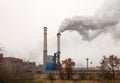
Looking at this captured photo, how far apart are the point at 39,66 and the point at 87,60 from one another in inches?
553

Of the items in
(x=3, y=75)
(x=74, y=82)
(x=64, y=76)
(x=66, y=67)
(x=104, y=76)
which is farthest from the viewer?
(x=66, y=67)

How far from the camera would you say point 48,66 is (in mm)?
59438

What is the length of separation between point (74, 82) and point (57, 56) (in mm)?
17740

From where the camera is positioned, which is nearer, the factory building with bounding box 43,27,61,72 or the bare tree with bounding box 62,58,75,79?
the bare tree with bounding box 62,58,75,79

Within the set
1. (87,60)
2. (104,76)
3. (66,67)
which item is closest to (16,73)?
(104,76)

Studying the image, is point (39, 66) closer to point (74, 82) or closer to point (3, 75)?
point (74, 82)

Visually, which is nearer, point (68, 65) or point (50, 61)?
point (68, 65)

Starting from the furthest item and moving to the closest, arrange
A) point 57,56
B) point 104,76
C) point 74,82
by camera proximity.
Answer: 1. point 57,56
2. point 104,76
3. point 74,82

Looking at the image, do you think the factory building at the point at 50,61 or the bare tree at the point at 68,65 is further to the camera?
the factory building at the point at 50,61

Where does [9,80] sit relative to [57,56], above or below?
below

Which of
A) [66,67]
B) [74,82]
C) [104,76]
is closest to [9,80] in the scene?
[74,82]

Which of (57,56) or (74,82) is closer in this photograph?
(74,82)

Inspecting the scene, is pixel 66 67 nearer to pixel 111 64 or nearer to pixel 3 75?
pixel 111 64

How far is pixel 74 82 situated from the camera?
41688mm
